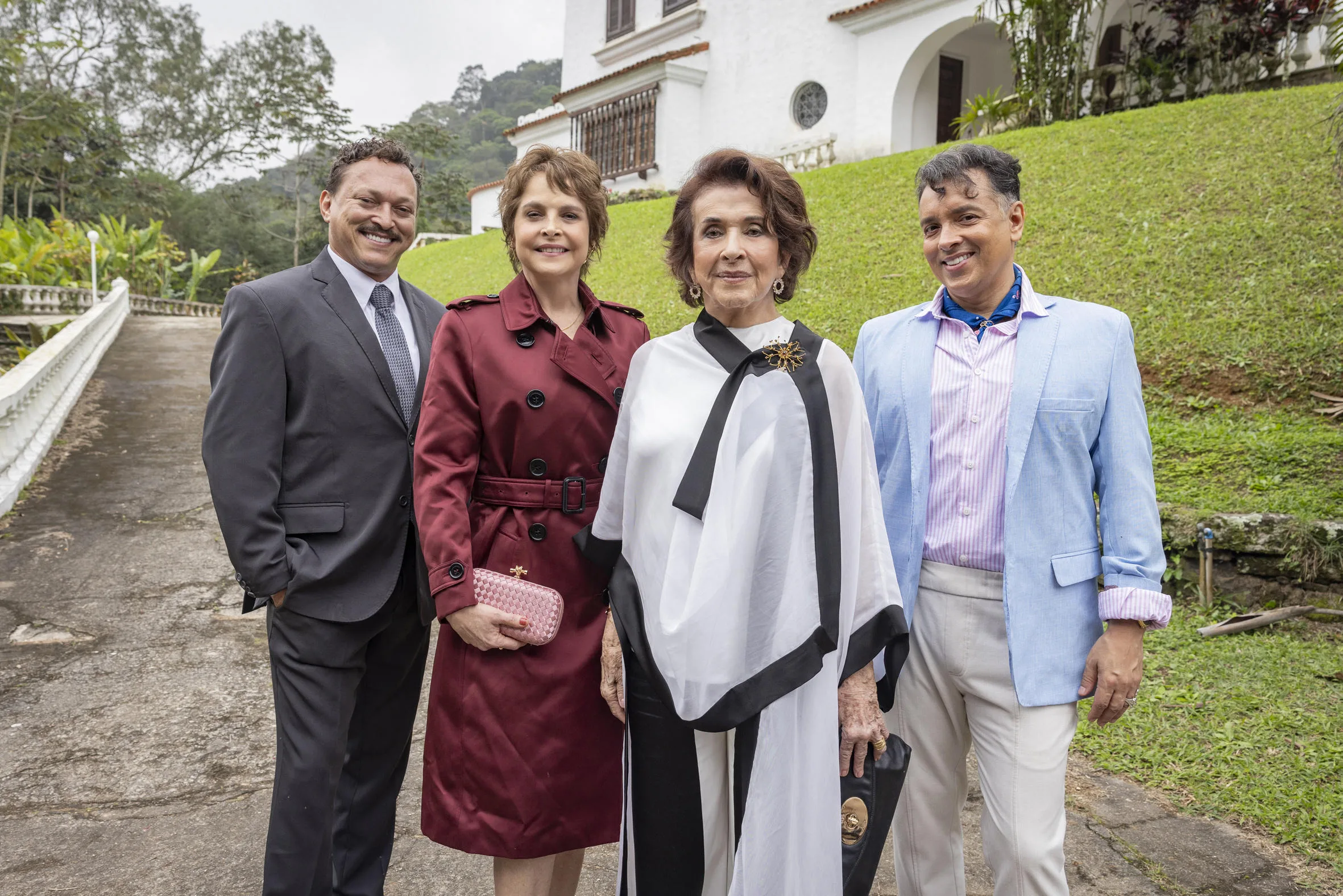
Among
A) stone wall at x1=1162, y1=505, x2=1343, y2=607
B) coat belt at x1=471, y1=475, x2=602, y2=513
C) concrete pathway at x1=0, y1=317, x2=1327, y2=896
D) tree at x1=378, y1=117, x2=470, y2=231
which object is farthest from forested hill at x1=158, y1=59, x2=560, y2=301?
coat belt at x1=471, y1=475, x2=602, y2=513

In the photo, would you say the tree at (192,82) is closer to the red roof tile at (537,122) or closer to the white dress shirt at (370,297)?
the red roof tile at (537,122)

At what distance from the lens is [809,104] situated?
628 inches

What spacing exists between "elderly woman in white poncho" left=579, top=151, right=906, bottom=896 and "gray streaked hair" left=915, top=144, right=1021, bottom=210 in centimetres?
39

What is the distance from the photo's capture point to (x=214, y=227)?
112 ft

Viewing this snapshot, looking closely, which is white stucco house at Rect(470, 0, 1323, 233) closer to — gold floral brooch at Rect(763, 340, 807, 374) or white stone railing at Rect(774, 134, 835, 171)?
white stone railing at Rect(774, 134, 835, 171)

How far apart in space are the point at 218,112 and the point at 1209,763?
40.5 meters

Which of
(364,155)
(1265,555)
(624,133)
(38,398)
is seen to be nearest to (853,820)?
(364,155)

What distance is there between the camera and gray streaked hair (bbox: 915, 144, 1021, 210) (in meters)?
2.21

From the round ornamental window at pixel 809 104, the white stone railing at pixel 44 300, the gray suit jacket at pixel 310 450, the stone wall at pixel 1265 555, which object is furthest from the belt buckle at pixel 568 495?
the white stone railing at pixel 44 300

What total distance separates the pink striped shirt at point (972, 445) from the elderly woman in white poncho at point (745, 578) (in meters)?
0.28

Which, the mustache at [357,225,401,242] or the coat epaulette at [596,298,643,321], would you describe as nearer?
the coat epaulette at [596,298,643,321]

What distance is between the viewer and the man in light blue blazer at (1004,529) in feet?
6.84

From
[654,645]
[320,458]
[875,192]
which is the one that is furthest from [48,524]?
[875,192]

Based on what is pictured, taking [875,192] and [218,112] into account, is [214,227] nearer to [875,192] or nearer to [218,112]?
[218,112]
